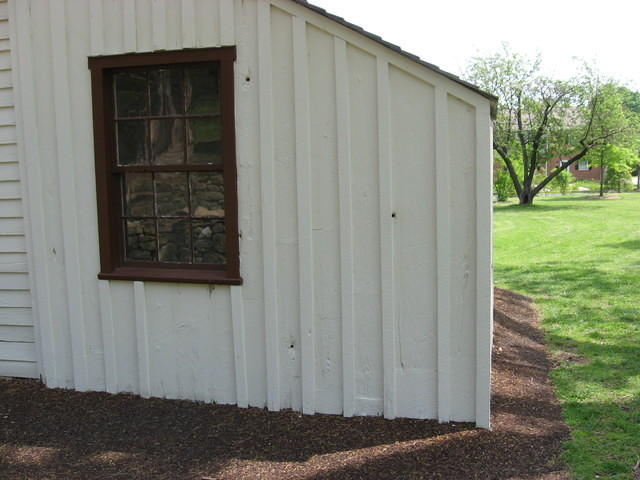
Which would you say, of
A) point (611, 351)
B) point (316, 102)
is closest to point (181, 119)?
point (316, 102)

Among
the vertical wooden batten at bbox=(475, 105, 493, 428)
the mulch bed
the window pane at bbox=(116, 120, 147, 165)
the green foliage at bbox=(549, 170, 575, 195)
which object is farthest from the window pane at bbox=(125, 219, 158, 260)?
the green foliage at bbox=(549, 170, 575, 195)

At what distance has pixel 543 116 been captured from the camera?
3409cm

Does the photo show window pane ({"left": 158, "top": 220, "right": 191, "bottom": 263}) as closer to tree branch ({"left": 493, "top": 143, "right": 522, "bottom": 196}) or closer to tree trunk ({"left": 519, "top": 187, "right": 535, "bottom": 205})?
tree branch ({"left": 493, "top": 143, "right": 522, "bottom": 196})

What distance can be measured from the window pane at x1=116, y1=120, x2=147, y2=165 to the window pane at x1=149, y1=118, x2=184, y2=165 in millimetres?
89

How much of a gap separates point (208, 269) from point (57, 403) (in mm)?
1679

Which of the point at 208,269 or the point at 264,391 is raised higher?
the point at 208,269

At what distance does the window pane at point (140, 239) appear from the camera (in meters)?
5.09

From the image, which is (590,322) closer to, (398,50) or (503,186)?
(398,50)

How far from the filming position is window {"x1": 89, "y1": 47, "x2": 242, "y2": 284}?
4.80 m

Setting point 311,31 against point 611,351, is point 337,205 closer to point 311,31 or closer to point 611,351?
point 311,31

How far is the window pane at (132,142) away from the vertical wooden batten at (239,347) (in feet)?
4.55

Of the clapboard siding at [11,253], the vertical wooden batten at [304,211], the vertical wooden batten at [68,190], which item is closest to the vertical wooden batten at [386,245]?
the vertical wooden batten at [304,211]

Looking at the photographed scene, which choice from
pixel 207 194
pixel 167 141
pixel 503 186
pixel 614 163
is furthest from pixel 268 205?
pixel 614 163

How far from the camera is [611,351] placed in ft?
21.2
